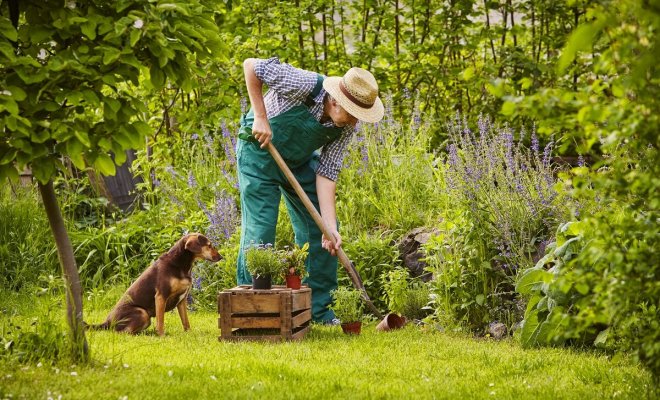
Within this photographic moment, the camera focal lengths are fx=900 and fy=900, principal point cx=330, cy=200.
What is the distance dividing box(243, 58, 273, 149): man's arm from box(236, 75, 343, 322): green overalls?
0.64 ft

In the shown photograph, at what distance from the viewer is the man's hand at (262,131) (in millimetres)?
5480

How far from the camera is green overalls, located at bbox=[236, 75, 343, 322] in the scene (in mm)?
5750

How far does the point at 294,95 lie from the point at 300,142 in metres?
0.33

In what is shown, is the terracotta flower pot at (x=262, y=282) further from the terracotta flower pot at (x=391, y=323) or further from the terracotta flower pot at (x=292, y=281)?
the terracotta flower pot at (x=391, y=323)

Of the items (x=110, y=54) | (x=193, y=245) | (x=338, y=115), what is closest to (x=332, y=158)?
(x=338, y=115)

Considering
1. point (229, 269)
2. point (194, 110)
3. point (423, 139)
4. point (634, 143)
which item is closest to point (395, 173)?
point (423, 139)

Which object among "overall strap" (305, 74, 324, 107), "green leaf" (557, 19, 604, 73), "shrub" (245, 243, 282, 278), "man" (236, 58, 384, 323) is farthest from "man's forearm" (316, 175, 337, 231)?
"green leaf" (557, 19, 604, 73)

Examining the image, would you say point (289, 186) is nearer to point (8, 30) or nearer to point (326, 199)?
point (326, 199)

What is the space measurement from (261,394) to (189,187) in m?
4.40

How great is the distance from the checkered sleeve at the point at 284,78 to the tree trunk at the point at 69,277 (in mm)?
1785

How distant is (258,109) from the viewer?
220 inches

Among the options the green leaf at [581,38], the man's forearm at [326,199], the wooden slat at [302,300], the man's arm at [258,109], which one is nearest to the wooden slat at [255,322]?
the wooden slat at [302,300]

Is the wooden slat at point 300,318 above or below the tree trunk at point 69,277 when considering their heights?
below

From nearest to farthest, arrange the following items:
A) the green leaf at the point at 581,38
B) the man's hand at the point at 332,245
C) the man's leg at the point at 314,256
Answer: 1. the green leaf at the point at 581,38
2. the man's hand at the point at 332,245
3. the man's leg at the point at 314,256
